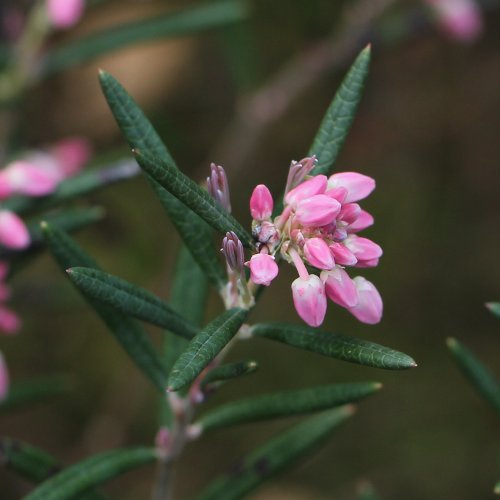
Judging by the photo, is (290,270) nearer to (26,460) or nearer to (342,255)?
(26,460)

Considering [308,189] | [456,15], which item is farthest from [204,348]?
[456,15]

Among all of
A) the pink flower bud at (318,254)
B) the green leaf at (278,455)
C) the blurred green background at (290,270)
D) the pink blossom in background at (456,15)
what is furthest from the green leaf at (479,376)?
the pink blossom in background at (456,15)

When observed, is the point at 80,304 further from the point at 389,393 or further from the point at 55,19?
the point at 389,393

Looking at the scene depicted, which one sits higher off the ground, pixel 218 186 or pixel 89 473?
pixel 218 186

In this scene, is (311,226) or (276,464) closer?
(311,226)

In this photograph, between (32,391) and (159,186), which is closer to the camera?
(159,186)

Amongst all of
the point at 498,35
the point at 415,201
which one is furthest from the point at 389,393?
the point at 498,35

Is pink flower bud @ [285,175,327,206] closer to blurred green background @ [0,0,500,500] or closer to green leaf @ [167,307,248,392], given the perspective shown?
green leaf @ [167,307,248,392]
